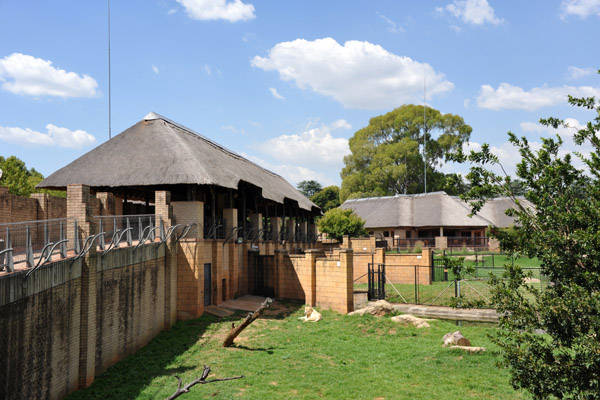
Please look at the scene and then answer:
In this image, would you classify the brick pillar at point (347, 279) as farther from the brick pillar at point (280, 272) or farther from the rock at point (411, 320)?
the brick pillar at point (280, 272)

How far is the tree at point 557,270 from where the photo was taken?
684 cm

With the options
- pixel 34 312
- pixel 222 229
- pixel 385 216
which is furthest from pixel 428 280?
pixel 385 216

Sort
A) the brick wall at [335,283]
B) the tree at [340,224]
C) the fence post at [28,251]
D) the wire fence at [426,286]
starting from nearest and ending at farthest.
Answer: the fence post at [28,251] < the brick wall at [335,283] < the wire fence at [426,286] < the tree at [340,224]

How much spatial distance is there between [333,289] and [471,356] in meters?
8.54

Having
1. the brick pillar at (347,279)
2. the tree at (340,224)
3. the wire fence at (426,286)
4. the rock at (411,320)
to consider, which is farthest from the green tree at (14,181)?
the rock at (411,320)

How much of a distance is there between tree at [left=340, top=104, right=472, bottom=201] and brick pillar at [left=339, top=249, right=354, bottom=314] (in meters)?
45.4

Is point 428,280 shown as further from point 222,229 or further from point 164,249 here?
point 164,249

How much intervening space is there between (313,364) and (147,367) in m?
4.74

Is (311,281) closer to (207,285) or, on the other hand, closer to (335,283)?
(335,283)

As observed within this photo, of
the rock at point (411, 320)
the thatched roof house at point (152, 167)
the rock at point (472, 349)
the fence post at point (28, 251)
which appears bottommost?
the rock at point (472, 349)

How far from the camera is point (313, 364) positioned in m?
14.3

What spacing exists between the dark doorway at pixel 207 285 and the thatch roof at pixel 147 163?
3.63 m

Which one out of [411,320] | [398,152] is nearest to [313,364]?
[411,320]

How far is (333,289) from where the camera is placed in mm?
22297
